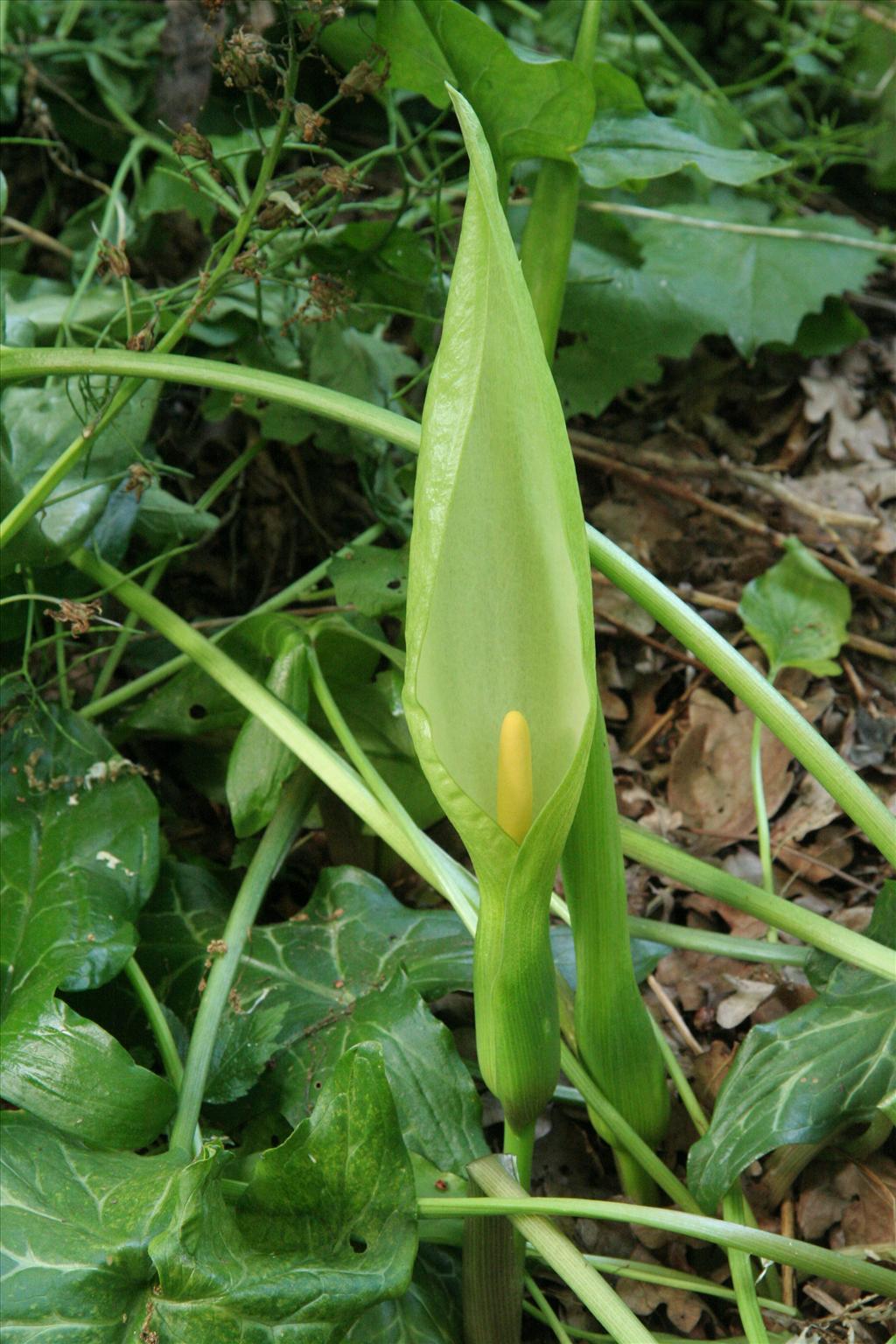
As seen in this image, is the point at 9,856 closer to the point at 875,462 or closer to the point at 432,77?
the point at 432,77

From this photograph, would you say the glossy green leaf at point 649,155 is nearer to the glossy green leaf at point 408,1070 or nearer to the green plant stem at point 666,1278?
the glossy green leaf at point 408,1070

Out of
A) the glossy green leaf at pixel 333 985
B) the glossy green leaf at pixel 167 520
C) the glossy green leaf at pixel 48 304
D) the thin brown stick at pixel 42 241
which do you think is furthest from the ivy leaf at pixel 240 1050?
the thin brown stick at pixel 42 241

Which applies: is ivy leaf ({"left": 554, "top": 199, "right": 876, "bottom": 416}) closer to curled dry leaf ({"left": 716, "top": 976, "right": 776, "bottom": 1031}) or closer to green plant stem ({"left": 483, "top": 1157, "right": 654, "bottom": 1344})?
curled dry leaf ({"left": 716, "top": 976, "right": 776, "bottom": 1031})

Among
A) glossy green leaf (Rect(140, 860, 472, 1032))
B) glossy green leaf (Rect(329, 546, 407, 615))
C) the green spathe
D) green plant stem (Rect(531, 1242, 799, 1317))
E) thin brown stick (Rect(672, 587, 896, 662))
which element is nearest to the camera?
the green spathe

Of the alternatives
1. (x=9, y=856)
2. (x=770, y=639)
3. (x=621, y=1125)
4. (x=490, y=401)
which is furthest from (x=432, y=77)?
(x=621, y=1125)

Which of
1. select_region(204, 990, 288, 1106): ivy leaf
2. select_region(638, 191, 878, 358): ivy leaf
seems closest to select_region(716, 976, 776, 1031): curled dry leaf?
select_region(204, 990, 288, 1106): ivy leaf

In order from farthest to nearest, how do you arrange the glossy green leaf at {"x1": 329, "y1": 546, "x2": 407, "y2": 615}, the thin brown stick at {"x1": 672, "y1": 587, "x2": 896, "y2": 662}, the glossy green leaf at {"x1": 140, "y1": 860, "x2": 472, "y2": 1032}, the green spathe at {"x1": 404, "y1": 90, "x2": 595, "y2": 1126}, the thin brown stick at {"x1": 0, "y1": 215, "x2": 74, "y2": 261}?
1. the thin brown stick at {"x1": 0, "y1": 215, "x2": 74, "y2": 261}
2. the thin brown stick at {"x1": 672, "y1": 587, "x2": 896, "y2": 662}
3. the glossy green leaf at {"x1": 329, "y1": 546, "x2": 407, "y2": 615}
4. the glossy green leaf at {"x1": 140, "y1": 860, "x2": 472, "y2": 1032}
5. the green spathe at {"x1": 404, "y1": 90, "x2": 595, "y2": 1126}

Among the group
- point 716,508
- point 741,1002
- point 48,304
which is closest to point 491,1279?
point 741,1002
